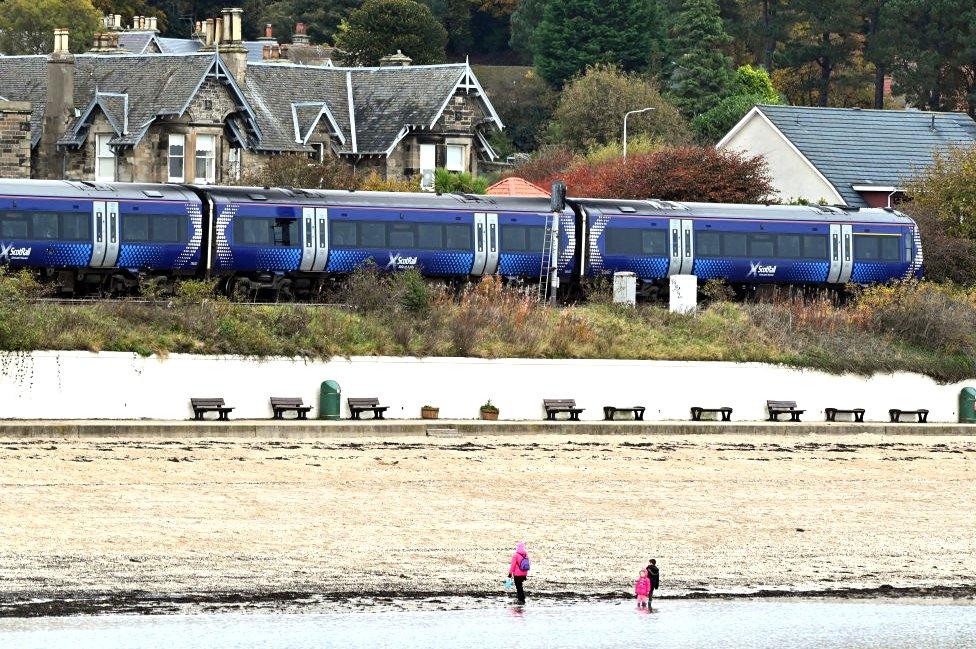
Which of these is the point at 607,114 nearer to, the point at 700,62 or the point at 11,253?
the point at 700,62

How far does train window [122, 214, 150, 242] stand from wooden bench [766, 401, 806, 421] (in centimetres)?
1444

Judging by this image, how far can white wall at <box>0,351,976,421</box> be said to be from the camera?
39188mm

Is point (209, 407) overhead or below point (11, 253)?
below

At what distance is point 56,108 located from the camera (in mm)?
70188

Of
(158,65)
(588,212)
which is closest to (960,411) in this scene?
(588,212)

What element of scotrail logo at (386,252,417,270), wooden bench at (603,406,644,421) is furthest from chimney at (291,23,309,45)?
wooden bench at (603,406,644,421)

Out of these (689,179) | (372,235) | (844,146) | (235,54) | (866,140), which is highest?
(235,54)

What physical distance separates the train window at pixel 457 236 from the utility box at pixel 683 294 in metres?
5.07

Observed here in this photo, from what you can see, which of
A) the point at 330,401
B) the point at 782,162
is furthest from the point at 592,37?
the point at 330,401

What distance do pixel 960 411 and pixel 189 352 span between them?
63.0ft

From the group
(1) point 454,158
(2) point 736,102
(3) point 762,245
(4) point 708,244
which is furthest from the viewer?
(2) point 736,102

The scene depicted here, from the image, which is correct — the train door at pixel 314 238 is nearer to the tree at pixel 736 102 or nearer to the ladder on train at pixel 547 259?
the ladder on train at pixel 547 259

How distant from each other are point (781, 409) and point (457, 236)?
9008 mm

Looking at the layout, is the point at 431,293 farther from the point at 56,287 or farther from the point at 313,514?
the point at 313,514
